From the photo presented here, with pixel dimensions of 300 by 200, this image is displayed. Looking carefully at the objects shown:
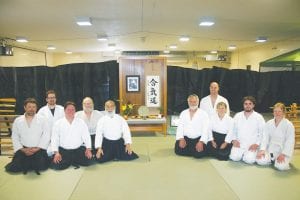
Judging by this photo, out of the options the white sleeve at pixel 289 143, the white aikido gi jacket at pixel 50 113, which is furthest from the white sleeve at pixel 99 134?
the white sleeve at pixel 289 143

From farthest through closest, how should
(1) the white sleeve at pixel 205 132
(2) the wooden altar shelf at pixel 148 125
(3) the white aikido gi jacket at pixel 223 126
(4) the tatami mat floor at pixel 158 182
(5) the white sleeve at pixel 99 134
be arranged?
(2) the wooden altar shelf at pixel 148 125 < (1) the white sleeve at pixel 205 132 < (3) the white aikido gi jacket at pixel 223 126 < (5) the white sleeve at pixel 99 134 < (4) the tatami mat floor at pixel 158 182

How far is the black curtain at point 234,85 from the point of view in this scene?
666 centimetres

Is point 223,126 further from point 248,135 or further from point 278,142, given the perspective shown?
point 278,142

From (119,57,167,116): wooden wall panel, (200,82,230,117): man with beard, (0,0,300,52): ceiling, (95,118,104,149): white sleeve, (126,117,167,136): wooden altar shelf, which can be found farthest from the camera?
(119,57,167,116): wooden wall panel

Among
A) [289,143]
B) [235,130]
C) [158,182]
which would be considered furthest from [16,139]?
[289,143]

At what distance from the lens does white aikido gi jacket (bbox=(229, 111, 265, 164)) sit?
3.96 metres

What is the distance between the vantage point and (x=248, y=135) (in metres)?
4.01

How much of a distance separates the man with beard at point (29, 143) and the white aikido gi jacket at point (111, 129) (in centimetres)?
73

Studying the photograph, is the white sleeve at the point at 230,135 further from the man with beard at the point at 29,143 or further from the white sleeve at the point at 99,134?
the man with beard at the point at 29,143

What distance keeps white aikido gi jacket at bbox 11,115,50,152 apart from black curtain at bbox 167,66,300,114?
3.68 meters

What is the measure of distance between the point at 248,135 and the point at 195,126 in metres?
0.80

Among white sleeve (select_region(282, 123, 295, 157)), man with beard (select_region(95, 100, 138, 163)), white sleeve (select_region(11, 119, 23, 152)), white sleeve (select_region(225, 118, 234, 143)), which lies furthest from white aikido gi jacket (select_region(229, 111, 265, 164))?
white sleeve (select_region(11, 119, 23, 152))

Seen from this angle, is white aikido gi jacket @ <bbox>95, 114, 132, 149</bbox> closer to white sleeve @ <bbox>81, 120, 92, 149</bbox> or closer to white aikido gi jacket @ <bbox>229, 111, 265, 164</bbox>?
white sleeve @ <bbox>81, 120, 92, 149</bbox>

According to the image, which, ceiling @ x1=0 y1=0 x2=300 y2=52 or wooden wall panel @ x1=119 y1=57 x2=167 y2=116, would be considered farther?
wooden wall panel @ x1=119 y1=57 x2=167 y2=116
